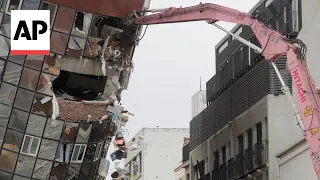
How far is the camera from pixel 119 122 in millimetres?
47469

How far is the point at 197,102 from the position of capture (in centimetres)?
8581

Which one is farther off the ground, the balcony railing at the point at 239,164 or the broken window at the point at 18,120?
the balcony railing at the point at 239,164

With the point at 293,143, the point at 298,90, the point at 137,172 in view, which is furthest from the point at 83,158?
the point at 137,172

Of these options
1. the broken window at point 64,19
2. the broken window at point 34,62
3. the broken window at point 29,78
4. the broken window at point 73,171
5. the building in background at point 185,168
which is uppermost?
the building in background at point 185,168

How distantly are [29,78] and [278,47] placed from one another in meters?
12.0

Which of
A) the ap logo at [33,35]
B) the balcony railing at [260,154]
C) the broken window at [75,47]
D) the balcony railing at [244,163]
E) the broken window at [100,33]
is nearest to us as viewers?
the ap logo at [33,35]

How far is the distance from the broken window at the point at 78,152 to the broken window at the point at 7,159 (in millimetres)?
2605

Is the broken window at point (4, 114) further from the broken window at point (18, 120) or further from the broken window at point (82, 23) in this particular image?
the broken window at point (82, 23)

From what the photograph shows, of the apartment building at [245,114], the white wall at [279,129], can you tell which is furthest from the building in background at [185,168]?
the white wall at [279,129]

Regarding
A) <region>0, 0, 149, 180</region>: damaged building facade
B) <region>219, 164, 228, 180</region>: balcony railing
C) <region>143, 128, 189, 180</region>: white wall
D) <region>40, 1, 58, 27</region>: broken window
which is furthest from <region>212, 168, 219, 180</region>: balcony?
<region>143, 128, 189, 180</region>: white wall

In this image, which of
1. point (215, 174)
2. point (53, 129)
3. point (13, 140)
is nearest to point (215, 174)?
point (215, 174)

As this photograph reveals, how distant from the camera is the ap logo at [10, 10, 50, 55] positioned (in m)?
39.9

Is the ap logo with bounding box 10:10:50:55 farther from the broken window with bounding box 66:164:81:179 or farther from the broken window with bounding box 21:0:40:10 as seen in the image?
the broken window with bounding box 66:164:81:179

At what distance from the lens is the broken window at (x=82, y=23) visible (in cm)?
4247
